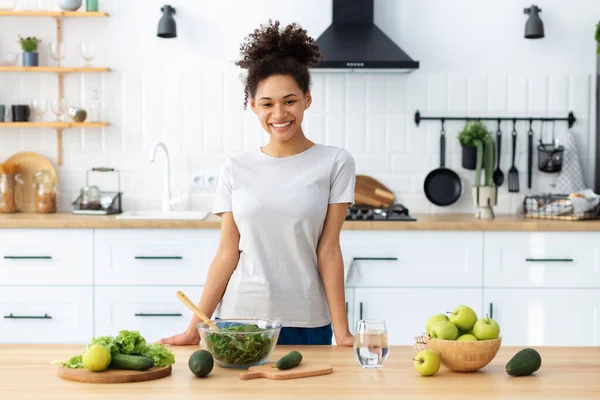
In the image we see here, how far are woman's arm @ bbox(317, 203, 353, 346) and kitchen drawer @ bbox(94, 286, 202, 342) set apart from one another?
1676 mm

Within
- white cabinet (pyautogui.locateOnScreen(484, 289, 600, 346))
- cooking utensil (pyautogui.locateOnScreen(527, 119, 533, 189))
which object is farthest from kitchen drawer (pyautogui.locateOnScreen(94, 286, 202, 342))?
cooking utensil (pyautogui.locateOnScreen(527, 119, 533, 189))

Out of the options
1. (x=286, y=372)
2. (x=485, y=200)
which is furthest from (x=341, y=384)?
(x=485, y=200)

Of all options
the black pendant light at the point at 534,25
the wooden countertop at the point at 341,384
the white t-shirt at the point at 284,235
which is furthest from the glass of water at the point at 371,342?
the black pendant light at the point at 534,25

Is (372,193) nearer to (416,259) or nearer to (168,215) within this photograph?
(416,259)

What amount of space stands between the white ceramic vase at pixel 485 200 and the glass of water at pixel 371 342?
2572mm

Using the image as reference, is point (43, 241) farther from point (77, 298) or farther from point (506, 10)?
point (506, 10)

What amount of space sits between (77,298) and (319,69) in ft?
5.44

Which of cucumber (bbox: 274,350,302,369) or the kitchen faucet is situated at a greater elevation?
the kitchen faucet

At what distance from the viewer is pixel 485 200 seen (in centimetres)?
428

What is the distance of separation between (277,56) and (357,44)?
2027mm

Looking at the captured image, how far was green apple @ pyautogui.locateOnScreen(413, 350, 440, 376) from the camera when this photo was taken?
175 cm

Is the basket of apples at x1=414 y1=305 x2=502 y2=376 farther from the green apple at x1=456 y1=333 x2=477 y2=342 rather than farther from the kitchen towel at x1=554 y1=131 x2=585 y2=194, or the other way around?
the kitchen towel at x1=554 y1=131 x2=585 y2=194

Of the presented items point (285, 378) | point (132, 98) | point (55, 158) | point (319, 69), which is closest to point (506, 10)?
point (319, 69)

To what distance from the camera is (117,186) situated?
470 centimetres
